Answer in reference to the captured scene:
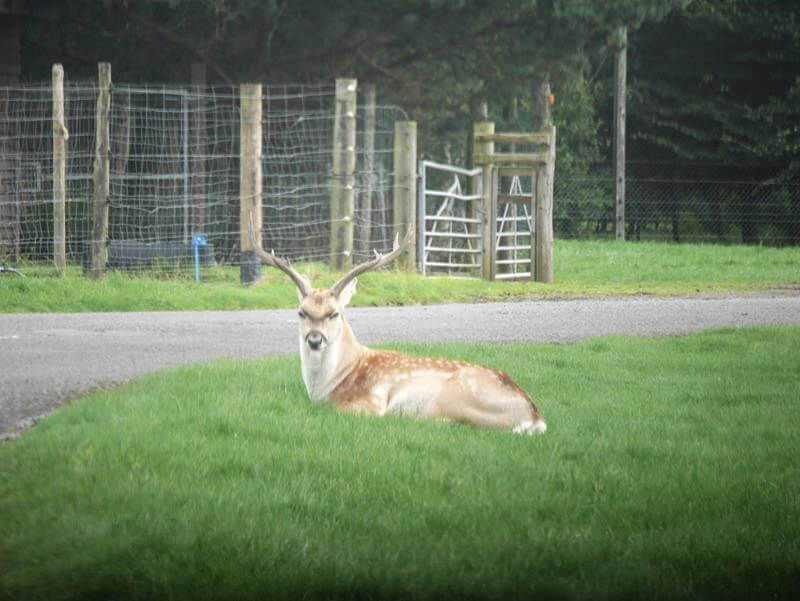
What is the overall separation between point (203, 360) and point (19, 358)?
5.60 ft

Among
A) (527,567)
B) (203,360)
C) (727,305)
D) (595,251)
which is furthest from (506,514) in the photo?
(595,251)

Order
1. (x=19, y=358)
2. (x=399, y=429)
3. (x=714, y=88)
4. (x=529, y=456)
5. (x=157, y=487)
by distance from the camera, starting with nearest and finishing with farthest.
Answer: (x=157, y=487), (x=529, y=456), (x=399, y=429), (x=19, y=358), (x=714, y=88)

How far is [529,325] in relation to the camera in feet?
55.6

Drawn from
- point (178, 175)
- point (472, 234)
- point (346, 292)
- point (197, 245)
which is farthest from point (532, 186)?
point (346, 292)

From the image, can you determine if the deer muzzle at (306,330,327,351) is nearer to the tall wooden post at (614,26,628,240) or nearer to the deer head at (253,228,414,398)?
the deer head at (253,228,414,398)

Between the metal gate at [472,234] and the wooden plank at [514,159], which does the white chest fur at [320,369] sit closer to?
the metal gate at [472,234]

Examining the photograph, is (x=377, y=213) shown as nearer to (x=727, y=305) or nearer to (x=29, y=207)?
(x=29, y=207)

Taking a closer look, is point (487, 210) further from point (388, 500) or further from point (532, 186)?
point (388, 500)

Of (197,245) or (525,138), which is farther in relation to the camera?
(525,138)

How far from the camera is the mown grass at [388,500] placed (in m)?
6.33

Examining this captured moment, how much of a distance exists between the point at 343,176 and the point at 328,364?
38.4 feet

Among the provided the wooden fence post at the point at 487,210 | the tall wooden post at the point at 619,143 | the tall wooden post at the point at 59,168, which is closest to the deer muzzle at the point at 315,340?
the tall wooden post at the point at 59,168

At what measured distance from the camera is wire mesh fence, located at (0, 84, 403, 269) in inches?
896

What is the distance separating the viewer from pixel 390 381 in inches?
400
